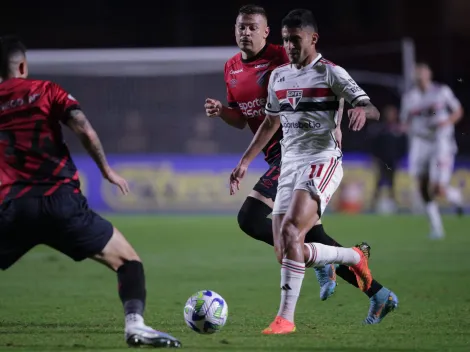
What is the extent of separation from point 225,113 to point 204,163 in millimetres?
14507

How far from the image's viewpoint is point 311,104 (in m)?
6.82

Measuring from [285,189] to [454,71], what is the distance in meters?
25.0

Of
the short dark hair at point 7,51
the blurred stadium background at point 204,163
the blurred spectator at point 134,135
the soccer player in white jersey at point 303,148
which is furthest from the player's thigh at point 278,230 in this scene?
the blurred spectator at point 134,135

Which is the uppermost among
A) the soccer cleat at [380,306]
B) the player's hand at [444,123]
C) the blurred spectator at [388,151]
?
the soccer cleat at [380,306]

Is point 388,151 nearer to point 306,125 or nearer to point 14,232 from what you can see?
point 306,125

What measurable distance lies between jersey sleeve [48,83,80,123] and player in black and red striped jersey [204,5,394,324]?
207 cm

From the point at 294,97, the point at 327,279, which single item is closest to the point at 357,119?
the point at 294,97

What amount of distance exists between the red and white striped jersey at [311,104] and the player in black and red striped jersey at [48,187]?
1.53 metres

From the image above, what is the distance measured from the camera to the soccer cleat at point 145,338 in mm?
5734

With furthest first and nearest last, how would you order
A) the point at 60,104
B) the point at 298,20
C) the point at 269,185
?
the point at 269,185 < the point at 298,20 < the point at 60,104

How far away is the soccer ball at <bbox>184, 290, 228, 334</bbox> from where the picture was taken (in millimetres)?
6586

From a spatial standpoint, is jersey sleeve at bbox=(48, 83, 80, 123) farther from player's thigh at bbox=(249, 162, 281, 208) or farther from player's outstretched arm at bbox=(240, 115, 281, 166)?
player's thigh at bbox=(249, 162, 281, 208)

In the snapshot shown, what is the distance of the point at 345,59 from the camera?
32.2 meters

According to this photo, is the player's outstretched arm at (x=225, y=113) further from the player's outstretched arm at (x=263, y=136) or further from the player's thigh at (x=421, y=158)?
the player's thigh at (x=421, y=158)
